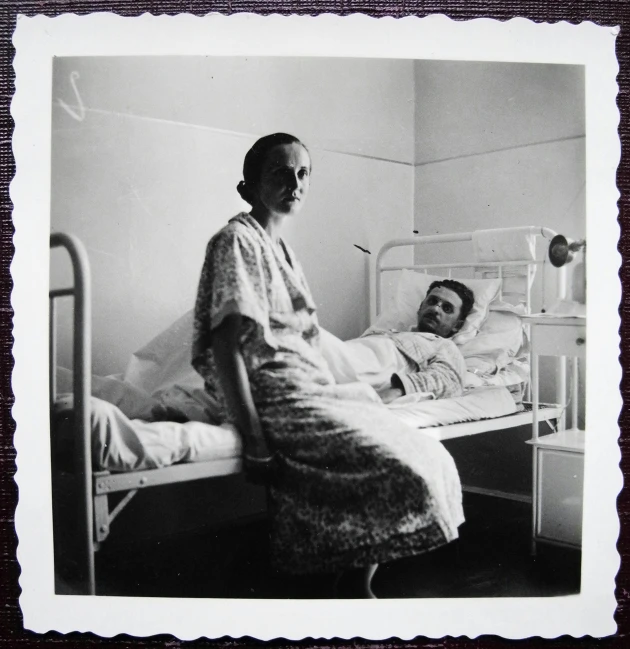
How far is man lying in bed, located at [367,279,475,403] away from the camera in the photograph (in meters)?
1.15

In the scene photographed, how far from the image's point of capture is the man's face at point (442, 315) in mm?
1196

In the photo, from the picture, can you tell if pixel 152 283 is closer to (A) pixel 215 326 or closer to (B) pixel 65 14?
(A) pixel 215 326

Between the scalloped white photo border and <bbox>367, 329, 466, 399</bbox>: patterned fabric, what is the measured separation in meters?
0.24

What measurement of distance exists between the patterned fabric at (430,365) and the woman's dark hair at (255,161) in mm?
356

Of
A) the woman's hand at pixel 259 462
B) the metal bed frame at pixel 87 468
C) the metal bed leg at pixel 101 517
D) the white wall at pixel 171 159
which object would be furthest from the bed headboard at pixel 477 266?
the metal bed leg at pixel 101 517

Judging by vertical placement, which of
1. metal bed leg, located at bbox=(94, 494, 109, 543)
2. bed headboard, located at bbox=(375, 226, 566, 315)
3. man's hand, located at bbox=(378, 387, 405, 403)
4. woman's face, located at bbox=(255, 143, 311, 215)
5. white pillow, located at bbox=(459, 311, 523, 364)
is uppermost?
woman's face, located at bbox=(255, 143, 311, 215)

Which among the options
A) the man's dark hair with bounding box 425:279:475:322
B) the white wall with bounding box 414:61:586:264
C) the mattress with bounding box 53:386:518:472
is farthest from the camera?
the man's dark hair with bounding box 425:279:475:322

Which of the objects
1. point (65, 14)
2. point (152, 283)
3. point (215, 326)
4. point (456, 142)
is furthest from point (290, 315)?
point (65, 14)

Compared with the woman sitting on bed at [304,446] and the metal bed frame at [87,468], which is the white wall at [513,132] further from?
the metal bed frame at [87,468]

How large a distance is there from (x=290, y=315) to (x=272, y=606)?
50cm

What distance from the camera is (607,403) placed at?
1094mm

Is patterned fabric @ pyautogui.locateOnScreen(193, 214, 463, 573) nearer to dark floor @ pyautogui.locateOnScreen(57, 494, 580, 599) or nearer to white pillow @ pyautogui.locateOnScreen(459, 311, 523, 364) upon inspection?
dark floor @ pyautogui.locateOnScreen(57, 494, 580, 599)

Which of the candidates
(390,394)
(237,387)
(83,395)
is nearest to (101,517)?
(83,395)

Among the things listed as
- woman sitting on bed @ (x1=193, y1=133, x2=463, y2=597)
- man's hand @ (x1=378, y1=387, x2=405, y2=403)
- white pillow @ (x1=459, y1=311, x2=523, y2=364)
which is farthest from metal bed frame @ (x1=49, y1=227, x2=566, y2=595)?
white pillow @ (x1=459, y1=311, x2=523, y2=364)
